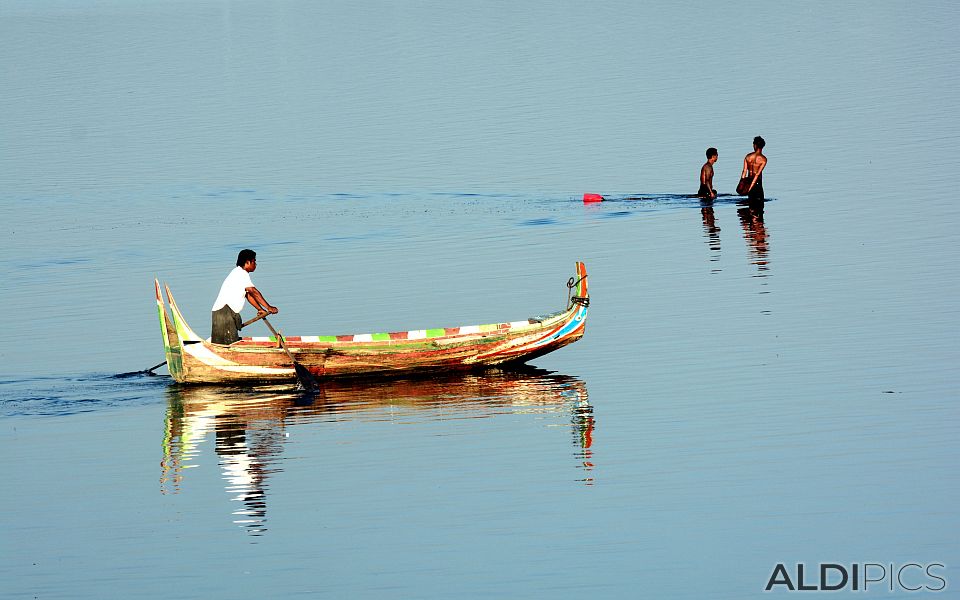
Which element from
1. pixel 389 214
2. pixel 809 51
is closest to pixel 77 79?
pixel 809 51

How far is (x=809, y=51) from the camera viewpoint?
6831 centimetres

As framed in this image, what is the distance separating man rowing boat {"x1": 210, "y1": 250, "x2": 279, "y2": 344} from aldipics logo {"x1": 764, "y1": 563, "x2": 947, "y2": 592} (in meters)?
9.18

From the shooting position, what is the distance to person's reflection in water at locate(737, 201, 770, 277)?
2829 centimetres

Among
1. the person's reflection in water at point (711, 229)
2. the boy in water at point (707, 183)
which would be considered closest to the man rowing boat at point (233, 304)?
the person's reflection in water at point (711, 229)

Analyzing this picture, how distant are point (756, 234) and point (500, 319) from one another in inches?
367

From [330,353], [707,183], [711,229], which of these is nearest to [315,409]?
[330,353]

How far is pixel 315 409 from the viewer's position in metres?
19.6

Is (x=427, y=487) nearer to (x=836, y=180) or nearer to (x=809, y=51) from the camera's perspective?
(x=836, y=180)

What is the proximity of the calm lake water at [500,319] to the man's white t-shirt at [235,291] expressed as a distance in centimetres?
119

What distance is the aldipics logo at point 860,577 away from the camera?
13.3 metres

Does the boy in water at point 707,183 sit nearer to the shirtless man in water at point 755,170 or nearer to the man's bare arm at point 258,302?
the shirtless man in water at point 755,170

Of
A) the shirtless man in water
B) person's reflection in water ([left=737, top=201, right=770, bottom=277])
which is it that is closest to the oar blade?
person's reflection in water ([left=737, top=201, right=770, bottom=277])

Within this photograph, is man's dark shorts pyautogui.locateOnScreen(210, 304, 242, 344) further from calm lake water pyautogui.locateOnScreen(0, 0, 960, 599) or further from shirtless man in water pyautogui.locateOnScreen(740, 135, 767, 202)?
shirtless man in water pyautogui.locateOnScreen(740, 135, 767, 202)

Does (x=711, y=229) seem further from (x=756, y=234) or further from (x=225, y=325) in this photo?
(x=225, y=325)
